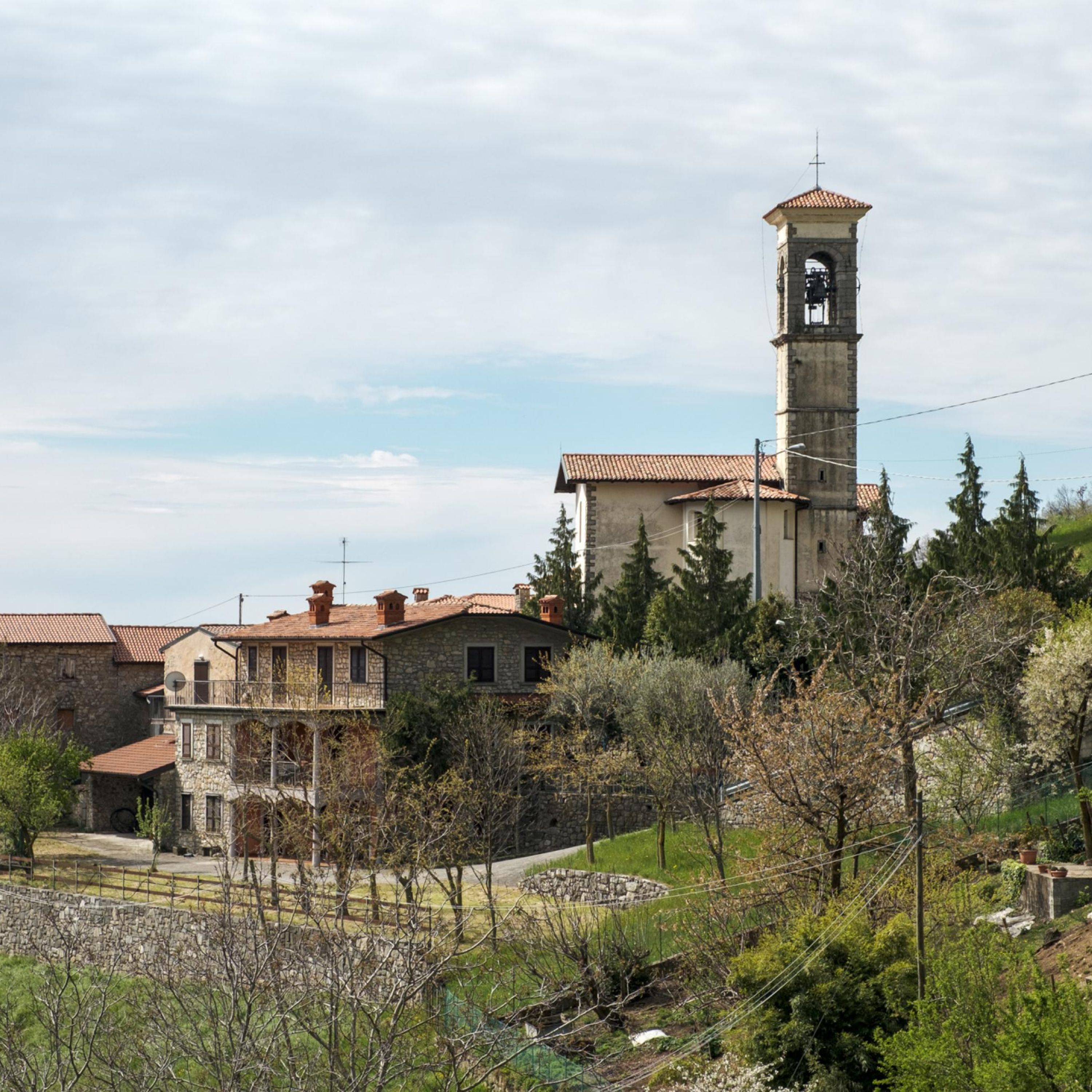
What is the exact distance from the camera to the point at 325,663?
42812 mm

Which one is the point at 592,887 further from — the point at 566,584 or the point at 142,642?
the point at 142,642

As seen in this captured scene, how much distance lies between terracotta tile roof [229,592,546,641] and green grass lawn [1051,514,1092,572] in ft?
98.6

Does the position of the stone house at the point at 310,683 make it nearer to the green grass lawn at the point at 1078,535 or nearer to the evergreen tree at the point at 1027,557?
the evergreen tree at the point at 1027,557

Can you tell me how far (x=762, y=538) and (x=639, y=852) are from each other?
19.6m

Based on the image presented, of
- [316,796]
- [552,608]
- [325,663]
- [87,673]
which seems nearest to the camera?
[316,796]

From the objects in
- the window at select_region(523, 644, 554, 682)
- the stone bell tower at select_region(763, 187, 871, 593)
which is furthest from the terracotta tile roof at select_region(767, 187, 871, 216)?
the window at select_region(523, 644, 554, 682)

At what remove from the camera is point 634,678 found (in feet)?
130

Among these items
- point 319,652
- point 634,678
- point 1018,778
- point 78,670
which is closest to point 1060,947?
point 1018,778

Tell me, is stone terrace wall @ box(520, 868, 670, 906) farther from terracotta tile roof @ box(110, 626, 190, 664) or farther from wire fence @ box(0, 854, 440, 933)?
terracotta tile roof @ box(110, 626, 190, 664)

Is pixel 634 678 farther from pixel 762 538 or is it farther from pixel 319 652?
pixel 762 538

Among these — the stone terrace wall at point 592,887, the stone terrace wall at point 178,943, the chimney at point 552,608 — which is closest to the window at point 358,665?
the chimney at point 552,608

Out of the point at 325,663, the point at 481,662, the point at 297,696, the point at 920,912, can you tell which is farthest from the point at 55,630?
the point at 920,912

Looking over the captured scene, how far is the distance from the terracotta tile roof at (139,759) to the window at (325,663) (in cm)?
894

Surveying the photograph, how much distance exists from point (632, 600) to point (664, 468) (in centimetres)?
1049
